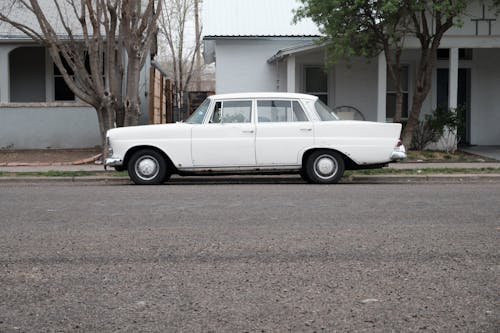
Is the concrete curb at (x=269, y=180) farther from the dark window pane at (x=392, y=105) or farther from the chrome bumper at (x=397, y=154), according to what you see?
the dark window pane at (x=392, y=105)

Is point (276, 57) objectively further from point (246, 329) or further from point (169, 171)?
point (246, 329)

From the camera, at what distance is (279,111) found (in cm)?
1271

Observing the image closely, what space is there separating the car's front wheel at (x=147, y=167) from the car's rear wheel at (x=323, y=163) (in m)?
2.66

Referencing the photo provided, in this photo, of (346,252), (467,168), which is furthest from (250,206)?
(467,168)

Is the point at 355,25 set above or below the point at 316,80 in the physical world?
above

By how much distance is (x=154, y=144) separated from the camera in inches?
494

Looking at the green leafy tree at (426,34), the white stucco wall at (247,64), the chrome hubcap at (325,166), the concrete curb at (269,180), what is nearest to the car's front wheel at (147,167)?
the concrete curb at (269,180)

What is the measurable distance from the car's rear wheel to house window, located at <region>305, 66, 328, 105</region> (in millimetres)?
8045

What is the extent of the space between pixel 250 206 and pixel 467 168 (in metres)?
6.82

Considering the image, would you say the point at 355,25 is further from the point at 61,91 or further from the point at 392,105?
the point at 61,91

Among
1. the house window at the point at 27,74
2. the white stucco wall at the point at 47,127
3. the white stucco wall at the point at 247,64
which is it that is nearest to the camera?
the white stucco wall at the point at 47,127

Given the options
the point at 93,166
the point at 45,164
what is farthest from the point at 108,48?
the point at 45,164

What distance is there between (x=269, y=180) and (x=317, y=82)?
7478 millimetres

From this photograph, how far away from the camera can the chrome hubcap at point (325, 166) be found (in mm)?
12602
